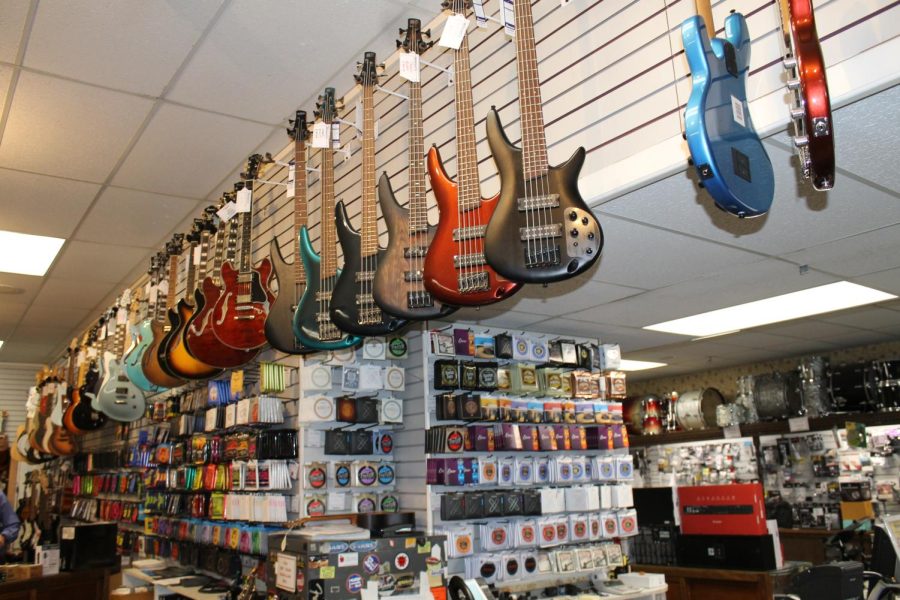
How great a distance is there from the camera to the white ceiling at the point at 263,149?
8.90 ft

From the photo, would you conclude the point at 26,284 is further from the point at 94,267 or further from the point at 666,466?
the point at 666,466

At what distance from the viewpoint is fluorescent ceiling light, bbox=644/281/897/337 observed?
4.44 metres

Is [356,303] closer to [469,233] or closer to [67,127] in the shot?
[469,233]

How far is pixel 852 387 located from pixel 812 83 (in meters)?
6.16

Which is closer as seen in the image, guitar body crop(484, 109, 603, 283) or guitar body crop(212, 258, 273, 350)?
guitar body crop(484, 109, 603, 283)

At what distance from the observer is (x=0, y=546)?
14.9ft

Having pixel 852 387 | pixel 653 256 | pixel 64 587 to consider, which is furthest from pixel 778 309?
pixel 64 587

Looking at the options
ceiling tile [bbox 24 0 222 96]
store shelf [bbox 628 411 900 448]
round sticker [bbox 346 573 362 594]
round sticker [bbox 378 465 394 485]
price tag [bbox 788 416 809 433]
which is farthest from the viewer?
price tag [bbox 788 416 809 433]

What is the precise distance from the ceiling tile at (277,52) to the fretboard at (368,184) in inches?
12.6

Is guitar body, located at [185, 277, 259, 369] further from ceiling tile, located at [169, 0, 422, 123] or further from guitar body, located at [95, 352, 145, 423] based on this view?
guitar body, located at [95, 352, 145, 423]

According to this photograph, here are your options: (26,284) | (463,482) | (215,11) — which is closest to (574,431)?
(463,482)

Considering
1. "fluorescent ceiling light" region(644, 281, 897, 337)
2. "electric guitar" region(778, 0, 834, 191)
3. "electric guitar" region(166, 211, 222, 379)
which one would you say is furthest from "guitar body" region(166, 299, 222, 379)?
"electric guitar" region(778, 0, 834, 191)

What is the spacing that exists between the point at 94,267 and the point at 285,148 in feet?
10.2

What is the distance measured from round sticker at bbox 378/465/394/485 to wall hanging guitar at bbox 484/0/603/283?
2585mm
